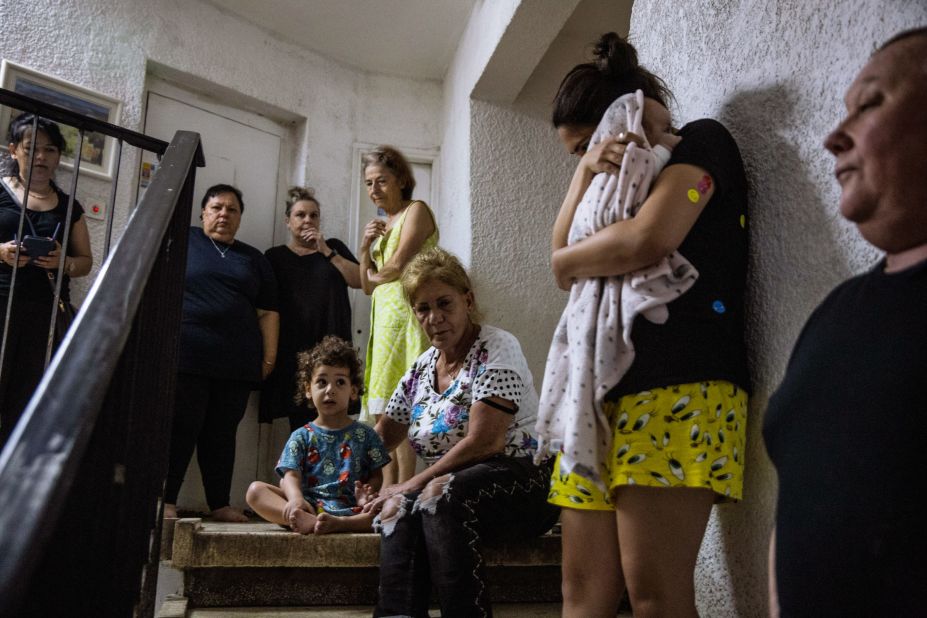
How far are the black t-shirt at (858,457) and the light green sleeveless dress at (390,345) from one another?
206cm

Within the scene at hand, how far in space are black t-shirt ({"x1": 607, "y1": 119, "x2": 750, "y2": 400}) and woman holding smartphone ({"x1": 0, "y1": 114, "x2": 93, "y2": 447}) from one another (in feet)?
4.83

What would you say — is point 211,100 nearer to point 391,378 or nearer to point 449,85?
point 449,85

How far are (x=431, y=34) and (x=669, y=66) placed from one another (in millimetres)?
2696

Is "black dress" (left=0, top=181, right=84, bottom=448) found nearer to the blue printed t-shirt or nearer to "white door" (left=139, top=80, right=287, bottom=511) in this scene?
the blue printed t-shirt

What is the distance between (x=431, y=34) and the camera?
4.00 m

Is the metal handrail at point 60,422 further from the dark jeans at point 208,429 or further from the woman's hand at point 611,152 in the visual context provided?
the dark jeans at point 208,429

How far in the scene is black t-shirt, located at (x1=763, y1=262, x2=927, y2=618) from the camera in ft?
1.91

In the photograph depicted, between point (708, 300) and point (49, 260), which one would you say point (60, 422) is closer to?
point (708, 300)

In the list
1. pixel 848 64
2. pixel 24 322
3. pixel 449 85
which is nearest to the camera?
pixel 848 64

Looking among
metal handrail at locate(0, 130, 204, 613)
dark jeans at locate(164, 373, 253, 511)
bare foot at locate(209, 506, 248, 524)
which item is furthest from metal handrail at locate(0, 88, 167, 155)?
bare foot at locate(209, 506, 248, 524)

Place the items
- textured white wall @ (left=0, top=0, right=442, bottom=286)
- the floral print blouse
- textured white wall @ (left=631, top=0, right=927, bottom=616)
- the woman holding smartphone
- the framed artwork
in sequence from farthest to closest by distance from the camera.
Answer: textured white wall @ (left=0, top=0, right=442, bottom=286)
the framed artwork
the woman holding smartphone
the floral print blouse
textured white wall @ (left=631, top=0, right=927, bottom=616)

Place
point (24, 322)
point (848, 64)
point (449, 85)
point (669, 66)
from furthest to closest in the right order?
1. point (449, 85)
2. point (24, 322)
3. point (669, 66)
4. point (848, 64)

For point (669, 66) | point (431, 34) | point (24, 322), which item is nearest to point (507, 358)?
point (669, 66)

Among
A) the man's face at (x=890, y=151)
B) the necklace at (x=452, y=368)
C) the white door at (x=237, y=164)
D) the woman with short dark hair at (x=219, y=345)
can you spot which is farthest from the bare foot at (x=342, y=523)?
the white door at (x=237, y=164)
